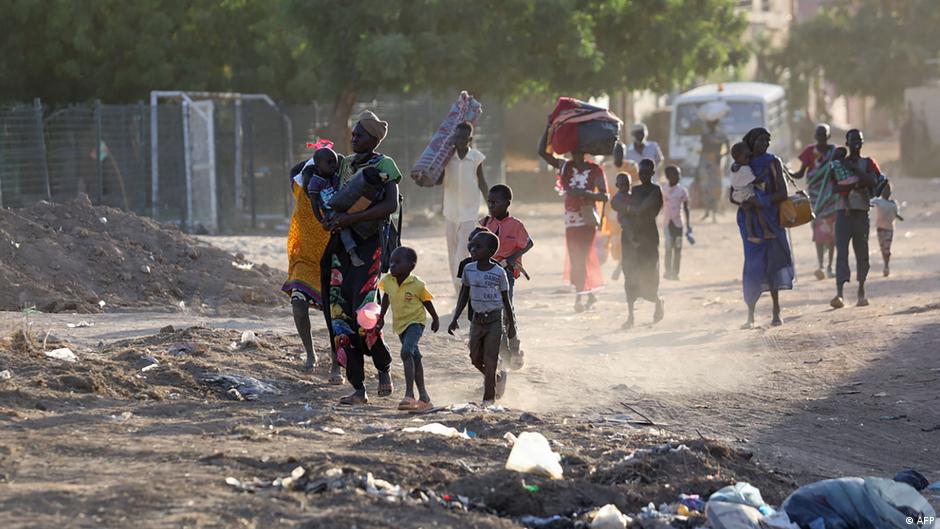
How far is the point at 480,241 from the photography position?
8.44 m

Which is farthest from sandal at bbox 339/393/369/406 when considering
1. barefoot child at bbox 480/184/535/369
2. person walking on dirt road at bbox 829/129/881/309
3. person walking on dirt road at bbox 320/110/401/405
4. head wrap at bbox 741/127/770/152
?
person walking on dirt road at bbox 829/129/881/309

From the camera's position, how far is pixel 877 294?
1464 cm

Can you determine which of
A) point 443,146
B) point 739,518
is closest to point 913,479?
point 739,518

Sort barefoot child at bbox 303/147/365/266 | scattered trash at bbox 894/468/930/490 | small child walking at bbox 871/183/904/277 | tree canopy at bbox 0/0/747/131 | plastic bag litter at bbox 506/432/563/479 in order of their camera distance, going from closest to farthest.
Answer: plastic bag litter at bbox 506/432/563/479, scattered trash at bbox 894/468/930/490, barefoot child at bbox 303/147/365/266, small child walking at bbox 871/183/904/277, tree canopy at bbox 0/0/747/131

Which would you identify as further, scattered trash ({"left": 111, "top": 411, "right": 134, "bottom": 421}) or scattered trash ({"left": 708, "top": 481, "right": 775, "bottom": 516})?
scattered trash ({"left": 111, "top": 411, "right": 134, "bottom": 421})

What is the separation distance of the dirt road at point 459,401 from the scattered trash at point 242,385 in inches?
4.4

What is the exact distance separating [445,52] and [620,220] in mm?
13014

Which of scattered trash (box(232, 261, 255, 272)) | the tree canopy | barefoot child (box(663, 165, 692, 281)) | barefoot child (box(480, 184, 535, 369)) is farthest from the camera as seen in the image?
the tree canopy

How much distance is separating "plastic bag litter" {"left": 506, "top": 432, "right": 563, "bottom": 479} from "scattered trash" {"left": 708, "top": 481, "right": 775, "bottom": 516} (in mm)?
697

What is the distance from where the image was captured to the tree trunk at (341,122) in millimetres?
25969

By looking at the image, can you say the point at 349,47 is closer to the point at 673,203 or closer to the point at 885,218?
the point at 673,203

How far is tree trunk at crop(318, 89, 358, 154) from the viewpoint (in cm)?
2597

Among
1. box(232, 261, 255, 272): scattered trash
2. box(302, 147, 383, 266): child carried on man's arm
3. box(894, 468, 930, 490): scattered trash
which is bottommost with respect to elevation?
box(894, 468, 930, 490): scattered trash

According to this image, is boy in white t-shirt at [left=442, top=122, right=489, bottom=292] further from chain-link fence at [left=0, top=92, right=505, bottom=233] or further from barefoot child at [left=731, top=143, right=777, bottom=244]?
chain-link fence at [left=0, top=92, right=505, bottom=233]
